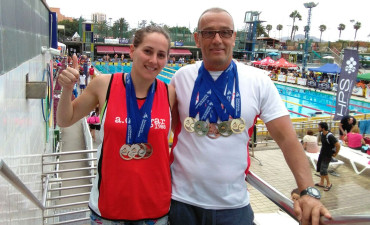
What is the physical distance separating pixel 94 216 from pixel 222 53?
1.19m

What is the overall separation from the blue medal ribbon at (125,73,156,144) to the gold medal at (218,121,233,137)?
A: 404 millimetres

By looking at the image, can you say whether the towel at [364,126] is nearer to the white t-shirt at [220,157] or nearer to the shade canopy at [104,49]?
the white t-shirt at [220,157]

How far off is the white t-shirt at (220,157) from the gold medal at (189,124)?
0.04m

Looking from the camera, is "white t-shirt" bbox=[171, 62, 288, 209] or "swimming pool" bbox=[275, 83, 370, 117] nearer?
"white t-shirt" bbox=[171, 62, 288, 209]

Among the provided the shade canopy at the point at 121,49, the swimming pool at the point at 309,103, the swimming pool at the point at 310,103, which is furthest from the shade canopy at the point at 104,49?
the swimming pool at the point at 310,103

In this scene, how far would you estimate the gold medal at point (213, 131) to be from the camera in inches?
69.2

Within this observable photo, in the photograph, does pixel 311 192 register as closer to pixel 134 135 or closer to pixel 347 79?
pixel 134 135

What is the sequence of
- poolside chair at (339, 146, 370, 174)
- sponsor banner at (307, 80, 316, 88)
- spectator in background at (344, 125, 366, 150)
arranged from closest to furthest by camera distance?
1. poolside chair at (339, 146, 370, 174)
2. spectator in background at (344, 125, 366, 150)
3. sponsor banner at (307, 80, 316, 88)

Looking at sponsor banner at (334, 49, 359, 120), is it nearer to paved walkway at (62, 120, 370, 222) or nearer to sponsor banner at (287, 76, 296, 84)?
paved walkway at (62, 120, 370, 222)

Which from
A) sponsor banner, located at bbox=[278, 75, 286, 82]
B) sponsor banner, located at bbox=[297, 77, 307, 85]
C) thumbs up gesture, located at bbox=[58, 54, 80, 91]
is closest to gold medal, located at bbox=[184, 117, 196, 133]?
thumbs up gesture, located at bbox=[58, 54, 80, 91]

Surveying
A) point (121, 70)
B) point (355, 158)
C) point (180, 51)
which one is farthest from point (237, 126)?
point (180, 51)

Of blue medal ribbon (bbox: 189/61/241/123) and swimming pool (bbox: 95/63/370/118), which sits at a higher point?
blue medal ribbon (bbox: 189/61/241/123)

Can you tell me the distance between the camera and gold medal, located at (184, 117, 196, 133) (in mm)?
1752

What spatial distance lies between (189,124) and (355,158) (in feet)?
27.4
